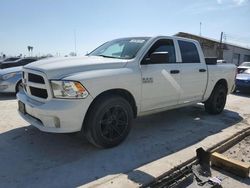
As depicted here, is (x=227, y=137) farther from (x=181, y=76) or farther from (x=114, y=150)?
(x=114, y=150)

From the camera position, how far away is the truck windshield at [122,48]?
496 cm

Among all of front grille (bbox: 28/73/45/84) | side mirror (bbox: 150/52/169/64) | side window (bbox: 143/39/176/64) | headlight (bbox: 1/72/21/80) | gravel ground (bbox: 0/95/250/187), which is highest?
side window (bbox: 143/39/176/64)

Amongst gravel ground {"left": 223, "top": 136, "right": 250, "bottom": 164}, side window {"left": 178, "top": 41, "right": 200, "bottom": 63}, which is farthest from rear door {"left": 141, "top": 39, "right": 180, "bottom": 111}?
gravel ground {"left": 223, "top": 136, "right": 250, "bottom": 164}

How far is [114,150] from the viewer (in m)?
4.34

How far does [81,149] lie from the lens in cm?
437

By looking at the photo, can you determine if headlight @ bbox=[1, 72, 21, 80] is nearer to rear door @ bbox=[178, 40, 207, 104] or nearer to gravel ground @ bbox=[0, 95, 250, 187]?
gravel ground @ bbox=[0, 95, 250, 187]

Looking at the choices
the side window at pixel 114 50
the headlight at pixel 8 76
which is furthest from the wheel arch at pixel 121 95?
the headlight at pixel 8 76

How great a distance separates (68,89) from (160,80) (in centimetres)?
183

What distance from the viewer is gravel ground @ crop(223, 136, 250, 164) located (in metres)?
4.38

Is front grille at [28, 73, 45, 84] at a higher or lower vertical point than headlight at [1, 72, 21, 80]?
higher

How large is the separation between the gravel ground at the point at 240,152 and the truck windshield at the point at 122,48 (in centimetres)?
228

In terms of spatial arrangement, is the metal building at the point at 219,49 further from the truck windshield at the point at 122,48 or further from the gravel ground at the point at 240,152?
the gravel ground at the point at 240,152

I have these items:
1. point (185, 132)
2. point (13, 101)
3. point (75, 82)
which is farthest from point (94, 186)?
point (13, 101)

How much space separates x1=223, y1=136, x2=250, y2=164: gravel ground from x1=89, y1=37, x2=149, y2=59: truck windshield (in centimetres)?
228
